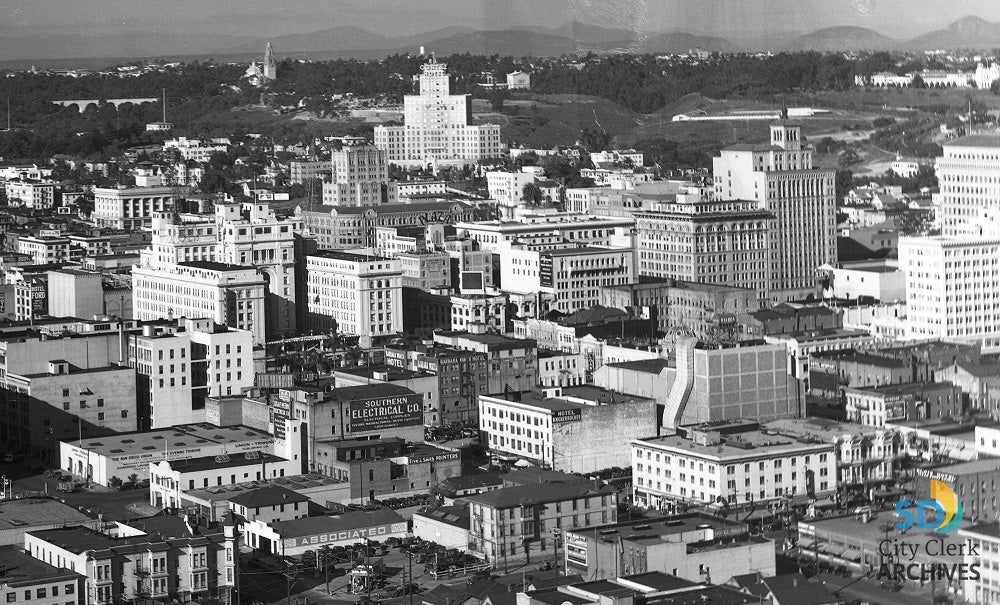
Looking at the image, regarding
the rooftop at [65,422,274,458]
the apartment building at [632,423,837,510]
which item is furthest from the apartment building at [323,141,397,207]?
the apartment building at [632,423,837,510]

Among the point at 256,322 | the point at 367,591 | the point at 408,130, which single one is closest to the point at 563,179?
the point at 408,130

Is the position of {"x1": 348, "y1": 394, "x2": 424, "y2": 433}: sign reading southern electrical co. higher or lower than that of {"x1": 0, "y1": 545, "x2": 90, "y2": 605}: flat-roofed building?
higher

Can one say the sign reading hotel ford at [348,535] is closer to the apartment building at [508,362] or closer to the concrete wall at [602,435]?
the concrete wall at [602,435]

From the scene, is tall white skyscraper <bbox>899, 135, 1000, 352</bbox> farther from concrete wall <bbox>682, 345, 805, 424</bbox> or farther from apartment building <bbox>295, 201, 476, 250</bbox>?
apartment building <bbox>295, 201, 476, 250</bbox>

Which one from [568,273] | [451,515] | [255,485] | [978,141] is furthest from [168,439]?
[978,141]

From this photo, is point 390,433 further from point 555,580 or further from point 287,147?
point 287,147
